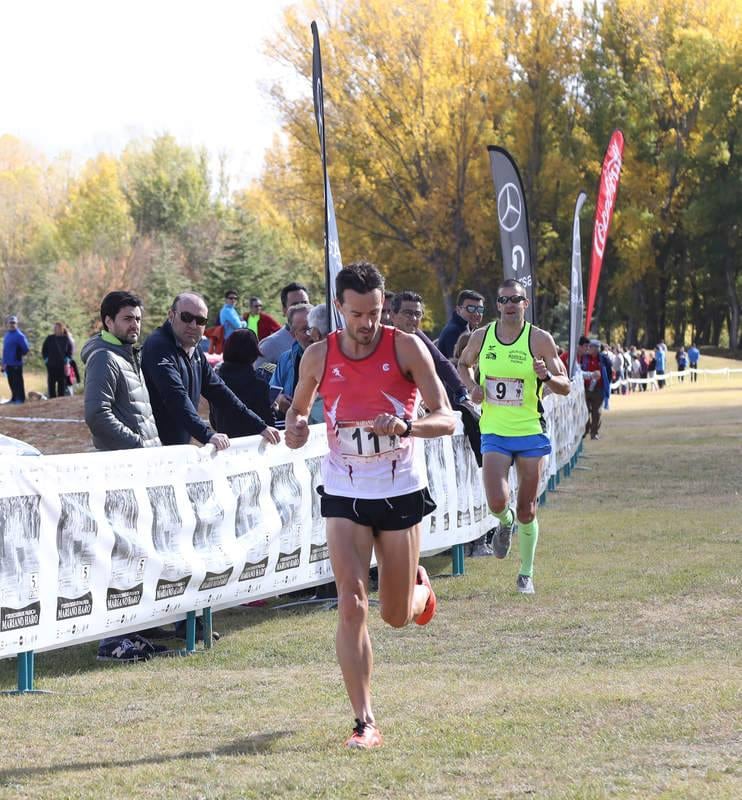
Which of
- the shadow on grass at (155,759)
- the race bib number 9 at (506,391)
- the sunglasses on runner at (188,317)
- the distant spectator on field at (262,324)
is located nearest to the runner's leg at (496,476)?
the race bib number 9 at (506,391)

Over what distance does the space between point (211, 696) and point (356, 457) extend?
1.80 meters

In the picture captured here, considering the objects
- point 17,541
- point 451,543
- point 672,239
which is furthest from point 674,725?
point 672,239

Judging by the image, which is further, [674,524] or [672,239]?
[672,239]

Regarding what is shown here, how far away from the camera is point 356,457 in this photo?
6062 mm

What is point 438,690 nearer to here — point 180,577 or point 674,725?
point 674,725

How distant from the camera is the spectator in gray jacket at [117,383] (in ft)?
27.9

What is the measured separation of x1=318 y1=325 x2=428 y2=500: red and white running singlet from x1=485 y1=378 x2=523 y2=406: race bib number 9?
14.9ft

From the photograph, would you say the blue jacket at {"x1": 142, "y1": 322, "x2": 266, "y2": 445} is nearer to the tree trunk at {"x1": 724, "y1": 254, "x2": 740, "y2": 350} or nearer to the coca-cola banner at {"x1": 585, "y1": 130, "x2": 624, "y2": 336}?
the coca-cola banner at {"x1": 585, "y1": 130, "x2": 624, "y2": 336}

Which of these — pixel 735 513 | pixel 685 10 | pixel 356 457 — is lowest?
pixel 735 513

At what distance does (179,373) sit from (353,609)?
11.7 ft

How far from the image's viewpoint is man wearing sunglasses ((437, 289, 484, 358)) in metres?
12.6

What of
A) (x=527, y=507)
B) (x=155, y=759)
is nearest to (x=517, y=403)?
(x=527, y=507)

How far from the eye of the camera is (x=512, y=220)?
17.9m

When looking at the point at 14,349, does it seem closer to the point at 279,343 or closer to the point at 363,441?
the point at 279,343
